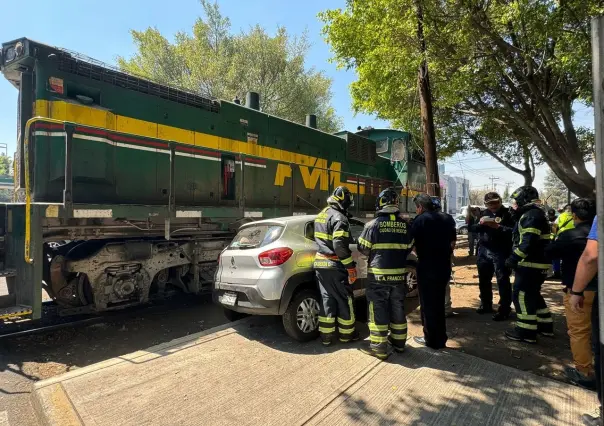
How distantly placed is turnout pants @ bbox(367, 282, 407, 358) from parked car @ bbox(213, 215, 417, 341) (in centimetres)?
85

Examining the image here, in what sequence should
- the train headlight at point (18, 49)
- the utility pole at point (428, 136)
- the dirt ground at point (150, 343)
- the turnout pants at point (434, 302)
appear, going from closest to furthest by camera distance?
the dirt ground at point (150, 343), the turnout pants at point (434, 302), the train headlight at point (18, 49), the utility pole at point (428, 136)

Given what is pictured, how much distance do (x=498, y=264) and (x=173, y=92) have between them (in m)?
5.87

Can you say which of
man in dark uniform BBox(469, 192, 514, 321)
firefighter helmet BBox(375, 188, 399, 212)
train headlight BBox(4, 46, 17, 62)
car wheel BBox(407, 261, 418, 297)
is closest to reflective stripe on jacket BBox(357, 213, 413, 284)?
firefighter helmet BBox(375, 188, 399, 212)

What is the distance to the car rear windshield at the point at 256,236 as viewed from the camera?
4652 millimetres

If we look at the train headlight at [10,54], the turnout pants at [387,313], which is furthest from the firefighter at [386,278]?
the train headlight at [10,54]

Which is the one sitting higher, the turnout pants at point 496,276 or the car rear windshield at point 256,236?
the car rear windshield at point 256,236

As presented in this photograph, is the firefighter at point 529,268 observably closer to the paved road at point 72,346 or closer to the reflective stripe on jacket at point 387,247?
the reflective stripe on jacket at point 387,247

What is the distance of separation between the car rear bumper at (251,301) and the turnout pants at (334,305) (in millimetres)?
557

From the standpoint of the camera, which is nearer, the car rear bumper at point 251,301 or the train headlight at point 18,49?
the car rear bumper at point 251,301

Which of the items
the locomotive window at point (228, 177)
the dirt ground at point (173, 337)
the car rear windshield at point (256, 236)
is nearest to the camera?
the dirt ground at point (173, 337)

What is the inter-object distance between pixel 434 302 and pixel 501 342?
1.12m

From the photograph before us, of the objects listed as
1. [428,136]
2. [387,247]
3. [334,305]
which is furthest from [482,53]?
[334,305]

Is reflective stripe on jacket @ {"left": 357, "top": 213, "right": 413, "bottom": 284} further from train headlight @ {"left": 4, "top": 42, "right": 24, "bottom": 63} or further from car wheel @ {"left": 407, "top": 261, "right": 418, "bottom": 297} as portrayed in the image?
train headlight @ {"left": 4, "top": 42, "right": 24, "bottom": 63}

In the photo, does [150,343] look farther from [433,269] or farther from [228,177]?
[433,269]
